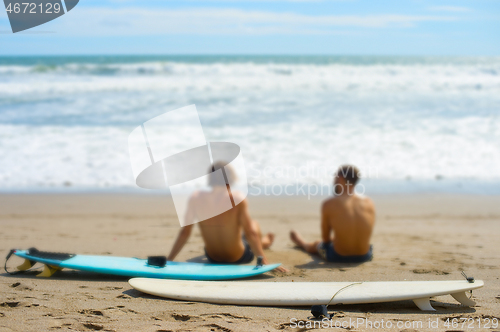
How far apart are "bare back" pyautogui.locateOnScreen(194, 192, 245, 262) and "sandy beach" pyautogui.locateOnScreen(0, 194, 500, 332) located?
1.62 feet

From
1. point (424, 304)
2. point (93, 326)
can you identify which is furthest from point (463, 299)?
point (93, 326)

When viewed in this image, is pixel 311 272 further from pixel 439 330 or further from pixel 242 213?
pixel 439 330

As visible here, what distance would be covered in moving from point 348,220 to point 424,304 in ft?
4.24

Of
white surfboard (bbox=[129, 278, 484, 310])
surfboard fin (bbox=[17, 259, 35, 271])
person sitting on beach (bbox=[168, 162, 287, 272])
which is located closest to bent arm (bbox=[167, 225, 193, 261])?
person sitting on beach (bbox=[168, 162, 287, 272])

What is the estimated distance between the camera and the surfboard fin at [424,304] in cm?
295

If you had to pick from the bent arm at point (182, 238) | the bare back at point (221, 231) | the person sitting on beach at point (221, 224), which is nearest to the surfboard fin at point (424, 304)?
the person sitting on beach at point (221, 224)

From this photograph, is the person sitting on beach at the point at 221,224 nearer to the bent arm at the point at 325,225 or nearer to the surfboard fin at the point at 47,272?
the bent arm at the point at 325,225

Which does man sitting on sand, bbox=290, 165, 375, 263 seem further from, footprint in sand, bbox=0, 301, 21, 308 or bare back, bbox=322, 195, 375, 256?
footprint in sand, bbox=0, 301, 21, 308

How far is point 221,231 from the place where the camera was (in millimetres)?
4008

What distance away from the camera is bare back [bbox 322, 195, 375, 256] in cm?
418

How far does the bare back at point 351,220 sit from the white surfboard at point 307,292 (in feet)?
3.18

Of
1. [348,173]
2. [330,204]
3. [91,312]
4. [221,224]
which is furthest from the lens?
[330,204]

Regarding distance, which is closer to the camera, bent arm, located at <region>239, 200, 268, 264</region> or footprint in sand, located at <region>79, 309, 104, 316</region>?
footprint in sand, located at <region>79, 309, 104, 316</region>

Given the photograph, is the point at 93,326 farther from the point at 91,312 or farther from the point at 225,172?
the point at 225,172
